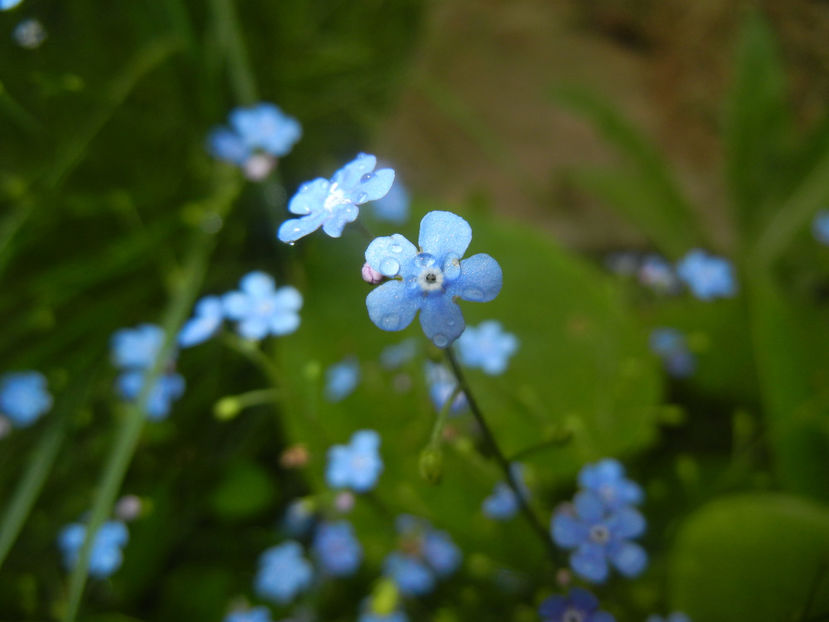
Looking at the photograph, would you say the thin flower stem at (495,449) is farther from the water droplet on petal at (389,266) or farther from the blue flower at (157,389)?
the blue flower at (157,389)

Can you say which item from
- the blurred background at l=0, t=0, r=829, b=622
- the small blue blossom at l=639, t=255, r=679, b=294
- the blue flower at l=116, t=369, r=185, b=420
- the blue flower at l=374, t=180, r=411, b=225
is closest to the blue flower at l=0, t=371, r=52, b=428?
the blurred background at l=0, t=0, r=829, b=622

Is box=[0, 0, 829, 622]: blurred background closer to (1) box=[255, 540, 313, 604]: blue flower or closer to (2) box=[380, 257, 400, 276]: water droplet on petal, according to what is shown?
(1) box=[255, 540, 313, 604]: blue flower

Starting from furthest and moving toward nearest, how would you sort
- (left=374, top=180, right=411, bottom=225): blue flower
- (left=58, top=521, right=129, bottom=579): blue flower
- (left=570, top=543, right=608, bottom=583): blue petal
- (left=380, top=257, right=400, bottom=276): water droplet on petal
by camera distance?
(left=374, top=180, right=411, bottom=225): blue flower, (left=58, top=521, right=129, bottom=579): blue flower, (left=570, top=543, right=608, bottom=583): blue petal, (left=380, top=257, right=400, bottom=276): water droplet on petal

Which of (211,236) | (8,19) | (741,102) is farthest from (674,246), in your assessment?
(8,19)

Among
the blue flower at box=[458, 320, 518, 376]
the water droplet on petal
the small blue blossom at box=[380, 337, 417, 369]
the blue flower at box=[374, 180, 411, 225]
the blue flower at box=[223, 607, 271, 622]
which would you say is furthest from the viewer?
the blue flower at box=[374, 180, 411, 225]

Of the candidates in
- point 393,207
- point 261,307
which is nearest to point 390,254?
point 261,307
